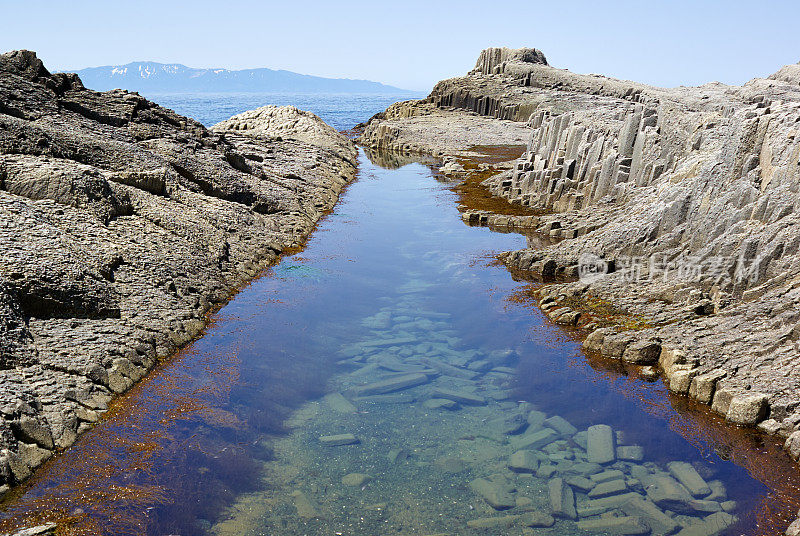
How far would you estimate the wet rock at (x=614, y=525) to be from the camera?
1112cm

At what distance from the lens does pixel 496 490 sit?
476 inches

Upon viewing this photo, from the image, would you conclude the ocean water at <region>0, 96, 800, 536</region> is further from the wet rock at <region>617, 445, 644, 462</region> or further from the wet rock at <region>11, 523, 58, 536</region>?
the wet rock at <region>11, 523, 58, 536</region>

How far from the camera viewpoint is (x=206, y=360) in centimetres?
1702

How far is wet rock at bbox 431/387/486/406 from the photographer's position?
15391 millimetres

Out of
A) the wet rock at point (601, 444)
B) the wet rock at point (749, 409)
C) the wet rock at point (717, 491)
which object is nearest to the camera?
the wet rock at point (717, 491)

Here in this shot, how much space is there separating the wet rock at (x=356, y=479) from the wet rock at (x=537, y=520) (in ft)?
9.62

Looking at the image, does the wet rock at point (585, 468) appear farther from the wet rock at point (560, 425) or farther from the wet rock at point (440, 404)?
the wet rock at point (440, 404)

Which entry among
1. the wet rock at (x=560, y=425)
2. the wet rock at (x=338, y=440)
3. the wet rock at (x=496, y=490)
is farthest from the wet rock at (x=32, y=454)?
the wet rock at (x=560, y=425)

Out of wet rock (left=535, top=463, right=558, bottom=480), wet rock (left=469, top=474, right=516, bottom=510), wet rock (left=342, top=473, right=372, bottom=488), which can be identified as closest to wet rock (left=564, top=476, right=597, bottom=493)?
wet rock (left=535, top=463, right=558, bottom=480)

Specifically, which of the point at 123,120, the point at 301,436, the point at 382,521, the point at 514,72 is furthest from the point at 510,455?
the point at 514,72

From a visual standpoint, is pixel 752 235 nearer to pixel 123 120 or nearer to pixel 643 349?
pixel 643 349

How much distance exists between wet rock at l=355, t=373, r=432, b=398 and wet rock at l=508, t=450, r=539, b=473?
3.69 m

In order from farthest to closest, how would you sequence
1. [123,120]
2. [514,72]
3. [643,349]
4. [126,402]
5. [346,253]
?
1. [514,72]
2. [123,120]
3. [346,253]
4. [643,349]
5. [126,402]

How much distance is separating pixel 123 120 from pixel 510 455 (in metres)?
26.8
